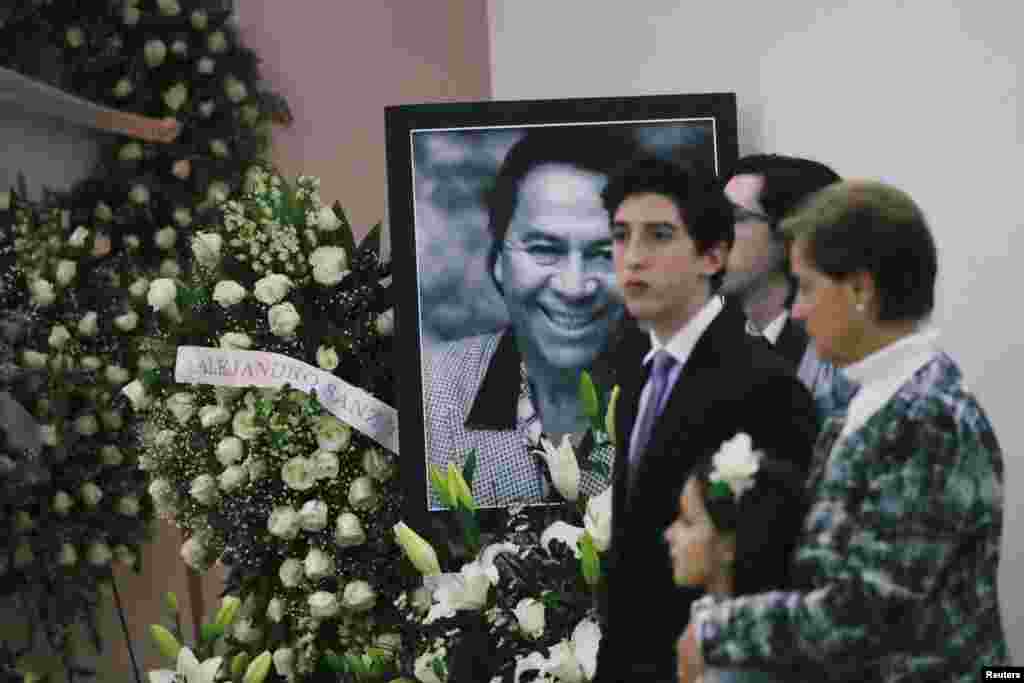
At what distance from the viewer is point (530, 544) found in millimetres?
2354

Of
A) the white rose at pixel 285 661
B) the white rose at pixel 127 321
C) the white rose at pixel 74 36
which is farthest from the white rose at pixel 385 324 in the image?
the white rose at pixel 74 36

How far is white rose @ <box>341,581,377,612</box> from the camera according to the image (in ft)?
8.84

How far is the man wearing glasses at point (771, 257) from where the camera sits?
1668 millimetres

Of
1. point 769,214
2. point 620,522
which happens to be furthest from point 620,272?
→ point 769,214

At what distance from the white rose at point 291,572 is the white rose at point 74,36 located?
1912mm

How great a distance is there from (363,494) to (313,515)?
3.7 inches

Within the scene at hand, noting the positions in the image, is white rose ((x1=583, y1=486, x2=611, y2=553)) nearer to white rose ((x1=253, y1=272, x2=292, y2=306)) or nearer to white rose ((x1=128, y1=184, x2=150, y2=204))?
white rose ((x1=253, y1=272, x2=292, y2=306))

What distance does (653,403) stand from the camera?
4.91 feet

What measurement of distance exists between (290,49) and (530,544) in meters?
2.34

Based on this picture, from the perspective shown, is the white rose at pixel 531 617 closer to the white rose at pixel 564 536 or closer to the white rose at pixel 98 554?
the white rose at pixel 564 536

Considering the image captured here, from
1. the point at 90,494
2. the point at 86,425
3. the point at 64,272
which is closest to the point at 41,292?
the point at 64,272

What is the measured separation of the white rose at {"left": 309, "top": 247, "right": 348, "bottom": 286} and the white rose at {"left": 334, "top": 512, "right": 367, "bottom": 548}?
1.38 feet

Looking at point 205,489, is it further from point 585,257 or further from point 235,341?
point 585,257

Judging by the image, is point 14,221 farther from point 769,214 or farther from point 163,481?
point 769,214
